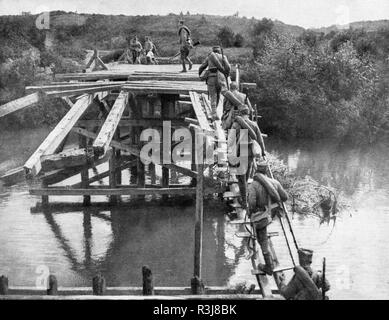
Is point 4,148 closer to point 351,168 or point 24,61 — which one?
point 24,61

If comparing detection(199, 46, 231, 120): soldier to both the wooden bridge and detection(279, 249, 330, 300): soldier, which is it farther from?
detection(279, 249, 330, 300): soldier

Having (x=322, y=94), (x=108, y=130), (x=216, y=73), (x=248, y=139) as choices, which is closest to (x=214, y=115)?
(x=216, y=73)

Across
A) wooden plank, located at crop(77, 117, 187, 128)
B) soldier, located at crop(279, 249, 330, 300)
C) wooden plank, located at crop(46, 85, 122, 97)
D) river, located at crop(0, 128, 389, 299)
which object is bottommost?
river, located at crop(0, 128, 389, 299)

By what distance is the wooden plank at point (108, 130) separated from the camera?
8.83 metres

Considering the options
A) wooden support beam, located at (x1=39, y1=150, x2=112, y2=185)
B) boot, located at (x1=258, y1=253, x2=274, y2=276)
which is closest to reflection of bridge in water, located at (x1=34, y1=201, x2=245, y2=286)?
wooden support beam, located at (x1=39, y1=150, x2=112, y2=185)

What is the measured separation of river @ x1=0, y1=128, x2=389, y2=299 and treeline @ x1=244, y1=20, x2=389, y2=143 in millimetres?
7563

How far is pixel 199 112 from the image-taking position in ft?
38.7

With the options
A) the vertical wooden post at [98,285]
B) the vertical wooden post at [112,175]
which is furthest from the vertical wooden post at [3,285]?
the vertical wooden post at [112,175]

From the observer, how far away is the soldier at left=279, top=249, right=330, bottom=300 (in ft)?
21.2

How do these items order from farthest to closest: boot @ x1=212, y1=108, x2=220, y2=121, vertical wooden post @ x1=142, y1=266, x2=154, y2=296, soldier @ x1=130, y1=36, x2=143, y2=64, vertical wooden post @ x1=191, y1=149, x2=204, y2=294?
soldier @ x1=130, y1=36, x2=143, y2=64, boot @ x1=212, y1=108, x2=220, y2=121, vertical wooden post @ x1=191, y1=149, x2=204, y2=294, vertical wooden post @ x1=142, y1=266, x2=154, y2=296

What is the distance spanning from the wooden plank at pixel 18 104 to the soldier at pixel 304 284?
5.57 metres

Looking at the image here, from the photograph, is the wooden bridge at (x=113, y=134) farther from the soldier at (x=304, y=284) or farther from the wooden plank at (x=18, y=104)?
the soldier at (x=304, y=284)
